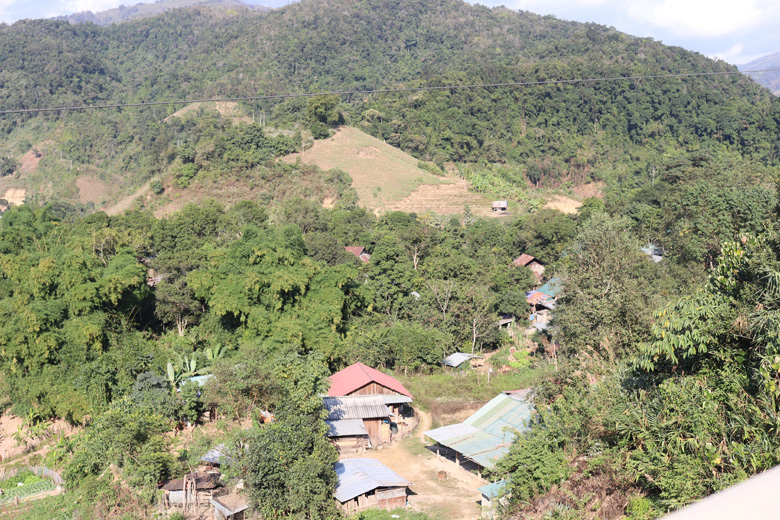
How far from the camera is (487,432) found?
16.8 m

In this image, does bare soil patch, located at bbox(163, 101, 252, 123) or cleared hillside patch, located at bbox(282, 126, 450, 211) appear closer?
cleared hillside patch, located at bbox(282, 126, 450, 211)

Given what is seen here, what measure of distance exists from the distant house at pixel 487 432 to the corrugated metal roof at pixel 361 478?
212 cm

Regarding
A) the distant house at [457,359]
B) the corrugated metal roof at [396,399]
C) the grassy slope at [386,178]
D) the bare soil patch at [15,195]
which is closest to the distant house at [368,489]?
the corrugated metal roof at [396,399]

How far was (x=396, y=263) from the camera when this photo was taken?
26812mm

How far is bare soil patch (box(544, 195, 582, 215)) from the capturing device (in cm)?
5350

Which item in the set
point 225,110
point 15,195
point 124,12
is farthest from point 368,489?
point 124,12

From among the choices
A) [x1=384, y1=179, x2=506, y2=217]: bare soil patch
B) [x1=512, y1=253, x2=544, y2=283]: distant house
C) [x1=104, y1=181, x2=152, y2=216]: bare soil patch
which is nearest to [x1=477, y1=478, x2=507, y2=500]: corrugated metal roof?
[x1=512, y1=253, x2=544, y2=283]: distant house

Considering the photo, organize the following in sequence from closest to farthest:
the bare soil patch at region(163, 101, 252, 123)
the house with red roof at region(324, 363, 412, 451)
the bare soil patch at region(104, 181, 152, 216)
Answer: the house with red roof at region(324, 363, 412, 451) → the bare soil patch at region(104, 181, 152, 216) → the bare soil patch at region(163, 101, 252, 123)

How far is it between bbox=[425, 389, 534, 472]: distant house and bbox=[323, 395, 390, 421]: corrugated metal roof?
1.86 meters

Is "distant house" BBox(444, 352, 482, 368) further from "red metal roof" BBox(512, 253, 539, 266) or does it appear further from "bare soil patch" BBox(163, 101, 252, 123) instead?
"bare soil patch" BBox(163, 101, 252, 123)

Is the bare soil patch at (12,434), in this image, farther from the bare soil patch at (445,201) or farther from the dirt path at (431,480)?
the bare soil patch at (445,201)

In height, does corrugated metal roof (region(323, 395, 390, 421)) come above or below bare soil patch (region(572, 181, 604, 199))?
above

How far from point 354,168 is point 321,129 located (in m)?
5.93

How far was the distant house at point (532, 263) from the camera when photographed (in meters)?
34.3
